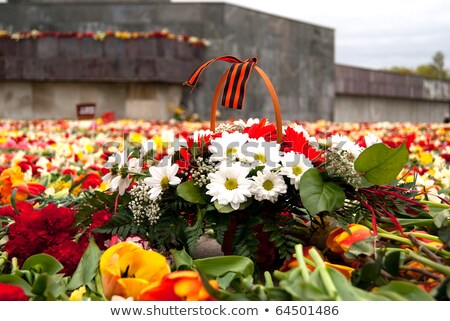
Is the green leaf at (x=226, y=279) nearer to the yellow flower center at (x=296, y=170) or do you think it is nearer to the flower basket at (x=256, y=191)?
the flower basket at (x=256, y=191)

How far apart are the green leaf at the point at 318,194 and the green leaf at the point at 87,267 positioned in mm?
464

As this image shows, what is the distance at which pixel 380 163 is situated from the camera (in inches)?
56.2

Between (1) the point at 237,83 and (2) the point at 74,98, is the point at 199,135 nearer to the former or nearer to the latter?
(1) the point at 237,83

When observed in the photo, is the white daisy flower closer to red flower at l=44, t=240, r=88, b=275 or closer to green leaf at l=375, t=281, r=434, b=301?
red flower at l=44, t=240, r=88, b=275

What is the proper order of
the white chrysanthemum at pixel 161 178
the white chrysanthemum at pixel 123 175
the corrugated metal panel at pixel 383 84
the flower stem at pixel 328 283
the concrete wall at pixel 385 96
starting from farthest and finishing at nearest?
1. the concrete wall at pixel 385 96
2. the corrugated metal panel at pixel 383 84
3. the white chrysanthemum at pixel 123 175
4. the white chrysanthemum at pixel 161 178
5. the flower stem at pixel 328 283

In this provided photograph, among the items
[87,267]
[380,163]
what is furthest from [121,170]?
[380,163]

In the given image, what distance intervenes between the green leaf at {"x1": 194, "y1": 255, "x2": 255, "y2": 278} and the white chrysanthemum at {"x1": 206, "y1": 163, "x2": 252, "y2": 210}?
11cm

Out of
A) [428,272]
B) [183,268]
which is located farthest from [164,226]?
[428,272]

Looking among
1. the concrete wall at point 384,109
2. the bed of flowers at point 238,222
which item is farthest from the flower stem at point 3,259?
the concrete wall at point 384,109

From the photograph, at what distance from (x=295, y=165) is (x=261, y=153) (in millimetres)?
92

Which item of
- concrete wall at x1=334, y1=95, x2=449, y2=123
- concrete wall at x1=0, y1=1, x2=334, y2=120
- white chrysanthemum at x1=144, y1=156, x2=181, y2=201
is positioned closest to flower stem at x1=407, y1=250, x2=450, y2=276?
white chrysanthemum at x1=144, y1=156, x2=181, y2=201

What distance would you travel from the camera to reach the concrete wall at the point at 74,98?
13.5 m

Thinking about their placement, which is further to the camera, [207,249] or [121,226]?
[207,249]
